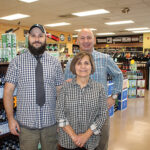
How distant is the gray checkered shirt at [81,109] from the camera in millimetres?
1782

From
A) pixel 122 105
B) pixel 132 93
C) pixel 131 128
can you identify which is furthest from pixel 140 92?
pixel 131 128

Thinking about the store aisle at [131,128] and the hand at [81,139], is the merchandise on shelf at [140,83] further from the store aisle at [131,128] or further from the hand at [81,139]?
the hand at [81,139]

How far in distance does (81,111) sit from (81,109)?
0.02m

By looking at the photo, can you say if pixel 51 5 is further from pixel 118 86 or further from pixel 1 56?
pixel 118 86

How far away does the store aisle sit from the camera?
141 inches

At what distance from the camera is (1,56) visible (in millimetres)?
2588

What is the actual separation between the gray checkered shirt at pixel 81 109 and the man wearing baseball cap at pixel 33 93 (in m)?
0.19

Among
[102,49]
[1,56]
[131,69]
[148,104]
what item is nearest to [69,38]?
[102,49]

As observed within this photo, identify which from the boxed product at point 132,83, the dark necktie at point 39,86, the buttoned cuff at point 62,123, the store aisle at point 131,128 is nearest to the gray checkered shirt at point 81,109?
the buttoned cuff at point 62,123

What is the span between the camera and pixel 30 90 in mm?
1902

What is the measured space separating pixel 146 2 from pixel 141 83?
301 cm

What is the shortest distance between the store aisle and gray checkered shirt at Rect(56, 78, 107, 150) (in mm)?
1903

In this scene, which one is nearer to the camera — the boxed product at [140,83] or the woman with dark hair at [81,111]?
the woman with dark hair at [81,111]

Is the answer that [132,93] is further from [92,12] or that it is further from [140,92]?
[92,12]
